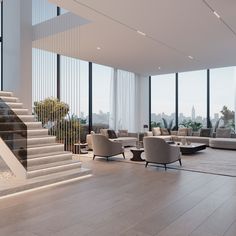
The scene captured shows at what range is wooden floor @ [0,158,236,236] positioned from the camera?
3.14 m

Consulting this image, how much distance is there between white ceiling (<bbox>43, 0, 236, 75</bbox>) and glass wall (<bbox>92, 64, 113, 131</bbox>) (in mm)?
1072

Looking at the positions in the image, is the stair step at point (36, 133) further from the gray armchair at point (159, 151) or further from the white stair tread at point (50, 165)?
the gray armchair at point (159, 151)

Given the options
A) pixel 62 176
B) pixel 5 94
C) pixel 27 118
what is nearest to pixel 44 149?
pixel 62 176

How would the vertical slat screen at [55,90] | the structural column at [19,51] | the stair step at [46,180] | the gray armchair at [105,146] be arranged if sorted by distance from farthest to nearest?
1. the vertical slat screen at [55,90]
2. the structural column at [19,51]
3. the gray armchair at [105,146]
4. the stair step at [46,180]

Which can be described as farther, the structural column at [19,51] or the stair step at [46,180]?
the structural column at [19,51]

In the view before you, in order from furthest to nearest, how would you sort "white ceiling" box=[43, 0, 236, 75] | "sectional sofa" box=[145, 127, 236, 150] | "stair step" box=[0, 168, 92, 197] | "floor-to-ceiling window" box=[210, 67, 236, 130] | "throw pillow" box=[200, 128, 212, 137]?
"floor-to-ceiling window" box=[210, 67, 236, 130] < "throw pillow" box=[200, 128, 212, 137] < "sectional sofa" box=[145, 127, 236, 150] < "white ceiling" box=[43, 0, 236, 75] < "stair step" box=[0, 168, 92, 197]

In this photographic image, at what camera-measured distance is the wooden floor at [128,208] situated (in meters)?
3.14

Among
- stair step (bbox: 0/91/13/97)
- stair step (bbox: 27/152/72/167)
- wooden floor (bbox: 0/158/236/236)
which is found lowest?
wooden floor (bbox: 0/158/236/236)

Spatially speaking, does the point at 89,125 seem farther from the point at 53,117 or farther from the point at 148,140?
the point at 148,140

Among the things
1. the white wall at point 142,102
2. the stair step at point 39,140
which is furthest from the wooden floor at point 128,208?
the white wall at point 142,102

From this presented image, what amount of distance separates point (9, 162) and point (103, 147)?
2.93m

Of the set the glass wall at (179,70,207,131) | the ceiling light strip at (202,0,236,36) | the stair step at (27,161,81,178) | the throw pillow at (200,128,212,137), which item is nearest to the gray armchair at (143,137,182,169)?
the stair step at (27,161,81,178)

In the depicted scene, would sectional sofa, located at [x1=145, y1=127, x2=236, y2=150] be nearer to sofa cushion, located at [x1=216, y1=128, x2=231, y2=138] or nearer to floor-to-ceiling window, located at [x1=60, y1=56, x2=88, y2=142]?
sofa cushion, located at [x1=216, y1=128, x2=231, y2=138]

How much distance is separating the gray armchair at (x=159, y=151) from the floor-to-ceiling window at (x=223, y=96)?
22.0ft
